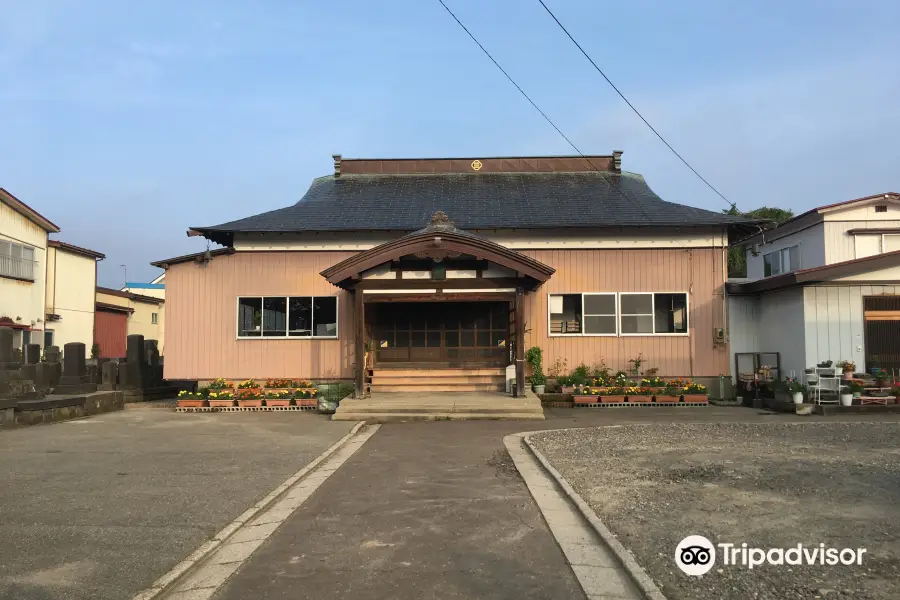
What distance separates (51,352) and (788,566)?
65.2ft

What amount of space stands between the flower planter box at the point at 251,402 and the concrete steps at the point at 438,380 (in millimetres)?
2744

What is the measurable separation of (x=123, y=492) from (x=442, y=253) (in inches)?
339

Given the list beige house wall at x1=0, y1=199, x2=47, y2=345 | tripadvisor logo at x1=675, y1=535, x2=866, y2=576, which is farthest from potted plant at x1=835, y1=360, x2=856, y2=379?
beige house wall at x1=0, y1=199, x2=47, y2=345

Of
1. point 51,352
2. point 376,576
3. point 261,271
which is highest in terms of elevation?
point 261,271

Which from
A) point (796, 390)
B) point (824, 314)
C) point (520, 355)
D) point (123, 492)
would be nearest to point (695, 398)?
point (796, 390)

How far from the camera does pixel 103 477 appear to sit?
7977mm

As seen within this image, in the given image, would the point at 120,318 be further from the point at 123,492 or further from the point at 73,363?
the point at 123,492

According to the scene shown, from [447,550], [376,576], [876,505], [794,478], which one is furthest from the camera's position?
[794,478]

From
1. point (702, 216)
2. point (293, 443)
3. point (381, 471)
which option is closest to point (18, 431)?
point (293, 443)

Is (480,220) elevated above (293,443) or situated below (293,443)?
above

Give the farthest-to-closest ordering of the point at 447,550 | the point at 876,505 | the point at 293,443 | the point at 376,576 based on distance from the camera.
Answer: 1. the point at 293,443
2. the point at 876,505
3. the point at 447,550
4. the point at 376,576

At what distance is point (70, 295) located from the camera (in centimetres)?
2867

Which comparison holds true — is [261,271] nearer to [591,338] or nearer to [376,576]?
[591,338]

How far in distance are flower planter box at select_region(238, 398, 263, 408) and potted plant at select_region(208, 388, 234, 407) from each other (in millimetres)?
245
